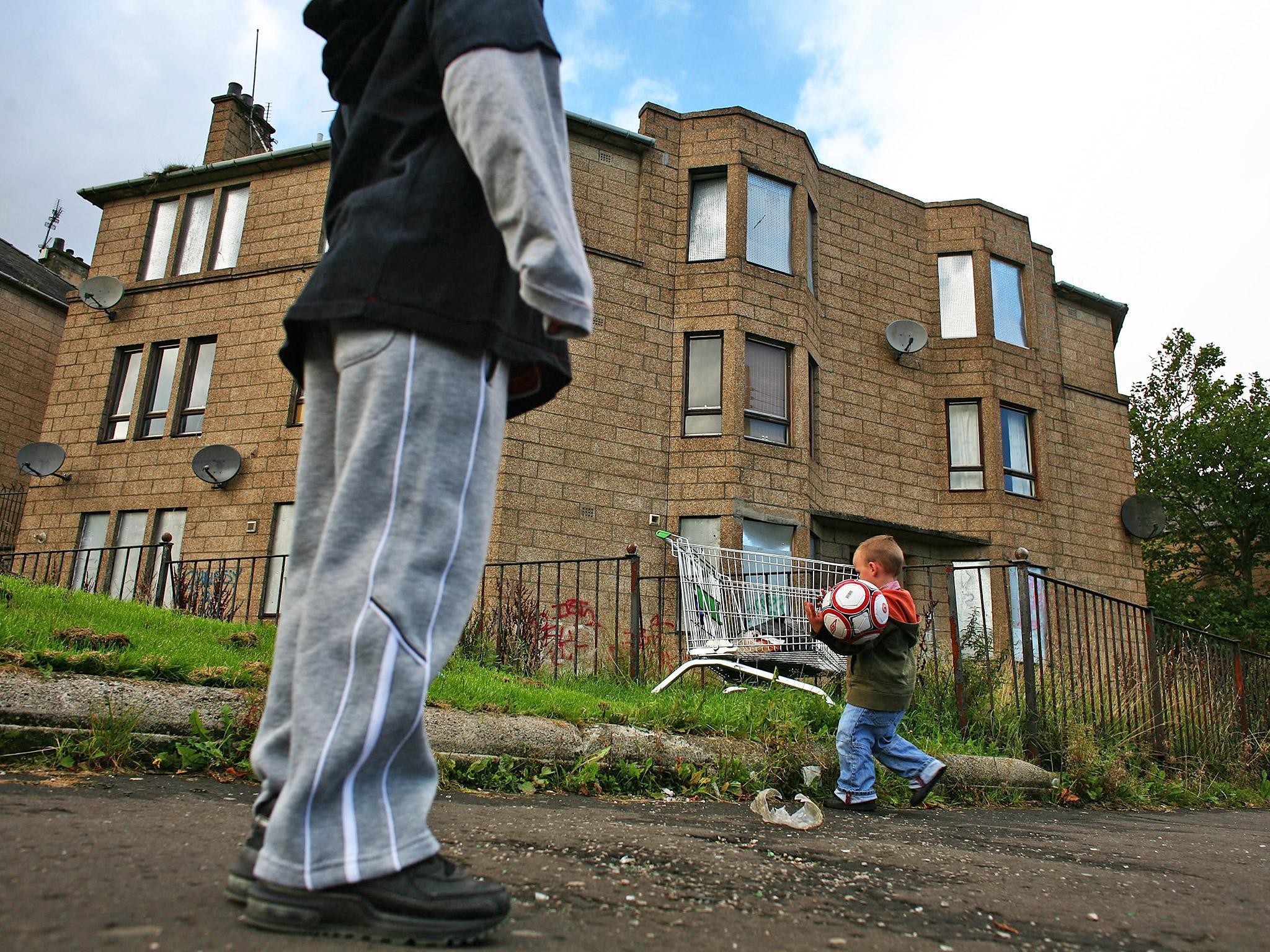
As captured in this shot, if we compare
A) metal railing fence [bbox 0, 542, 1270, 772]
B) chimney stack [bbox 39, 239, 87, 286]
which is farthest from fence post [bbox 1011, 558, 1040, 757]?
chimney stack [bbox 39, 239, 87, 286]

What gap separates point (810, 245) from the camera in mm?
16469

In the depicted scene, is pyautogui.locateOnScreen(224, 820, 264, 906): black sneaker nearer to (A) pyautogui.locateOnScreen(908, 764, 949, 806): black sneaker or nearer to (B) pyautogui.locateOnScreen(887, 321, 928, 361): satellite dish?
(A) pyautogui.locateOnScreen(908, 764, 949, 806): black sneaker

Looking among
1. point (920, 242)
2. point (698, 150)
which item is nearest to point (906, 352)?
point (920, 242)

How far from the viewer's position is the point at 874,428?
52.9 ft

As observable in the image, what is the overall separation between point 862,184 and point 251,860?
17.6m

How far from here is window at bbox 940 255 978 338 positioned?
17.4m

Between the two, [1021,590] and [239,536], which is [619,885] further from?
[239,536]

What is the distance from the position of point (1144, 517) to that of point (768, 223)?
9043 millimetres

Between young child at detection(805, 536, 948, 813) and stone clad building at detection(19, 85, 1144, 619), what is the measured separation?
26.5 ft

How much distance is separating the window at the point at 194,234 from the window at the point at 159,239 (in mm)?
250

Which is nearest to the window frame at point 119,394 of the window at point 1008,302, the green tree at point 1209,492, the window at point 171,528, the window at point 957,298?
the window at point 171,528

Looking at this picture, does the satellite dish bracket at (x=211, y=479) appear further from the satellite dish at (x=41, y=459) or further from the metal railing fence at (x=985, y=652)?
the satellite dish at (x=41, y=459)

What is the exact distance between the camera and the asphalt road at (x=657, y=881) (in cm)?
166

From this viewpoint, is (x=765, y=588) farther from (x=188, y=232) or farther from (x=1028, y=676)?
(x=188, y=232)
